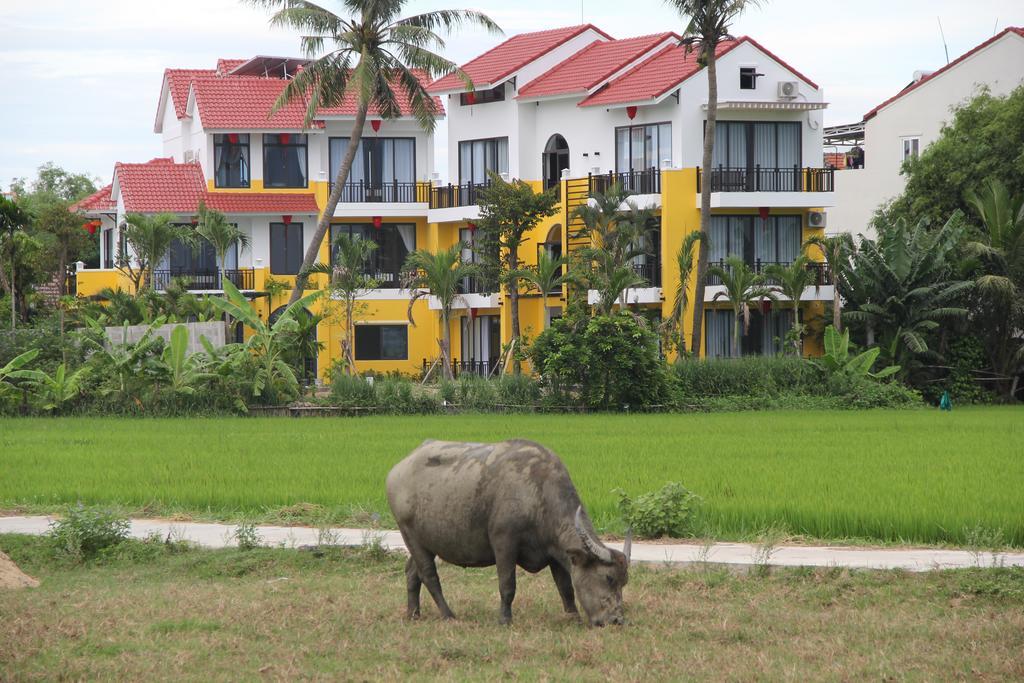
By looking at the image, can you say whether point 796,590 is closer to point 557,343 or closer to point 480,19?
point 557,343

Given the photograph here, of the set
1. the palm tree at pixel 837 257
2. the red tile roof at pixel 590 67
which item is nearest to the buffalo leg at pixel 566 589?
the palm tree at pixel 837 257

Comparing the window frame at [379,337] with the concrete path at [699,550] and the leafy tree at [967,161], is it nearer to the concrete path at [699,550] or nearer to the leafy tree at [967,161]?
the leafy tree at [967,161]

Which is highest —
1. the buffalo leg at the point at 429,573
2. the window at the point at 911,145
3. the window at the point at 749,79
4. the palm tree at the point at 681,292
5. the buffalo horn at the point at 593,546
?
the window at the point at 749,79

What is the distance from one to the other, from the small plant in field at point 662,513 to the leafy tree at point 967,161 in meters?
31.4

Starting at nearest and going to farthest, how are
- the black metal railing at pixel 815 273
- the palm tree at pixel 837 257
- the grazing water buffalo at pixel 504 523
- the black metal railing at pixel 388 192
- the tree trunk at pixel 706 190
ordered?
1. the grazing water buffalo at pixel 504 523
2. the tree trunk at pixel 706 190
3. the palm tree at pixel 837 257
4. the black metal railing at pixel 815 273
5. the black metal railing at pixel 388 192

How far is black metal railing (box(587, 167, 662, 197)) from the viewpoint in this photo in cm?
4669

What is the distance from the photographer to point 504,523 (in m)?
10.6

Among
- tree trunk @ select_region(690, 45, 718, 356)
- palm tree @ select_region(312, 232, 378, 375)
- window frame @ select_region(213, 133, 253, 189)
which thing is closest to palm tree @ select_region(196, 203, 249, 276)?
palm tree @ select_region(312, 232, 378, 375)

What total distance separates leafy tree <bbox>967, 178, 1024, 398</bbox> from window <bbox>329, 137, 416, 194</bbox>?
2082 centimetres

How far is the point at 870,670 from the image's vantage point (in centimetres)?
937

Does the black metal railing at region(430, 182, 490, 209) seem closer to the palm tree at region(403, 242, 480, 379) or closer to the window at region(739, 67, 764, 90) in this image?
the palm tree at region(403, 242, 480, 379)

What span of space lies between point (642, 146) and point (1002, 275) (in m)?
12.1

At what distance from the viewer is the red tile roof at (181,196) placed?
5159 cm

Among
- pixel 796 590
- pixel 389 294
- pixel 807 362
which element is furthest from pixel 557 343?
pixel 796 590
